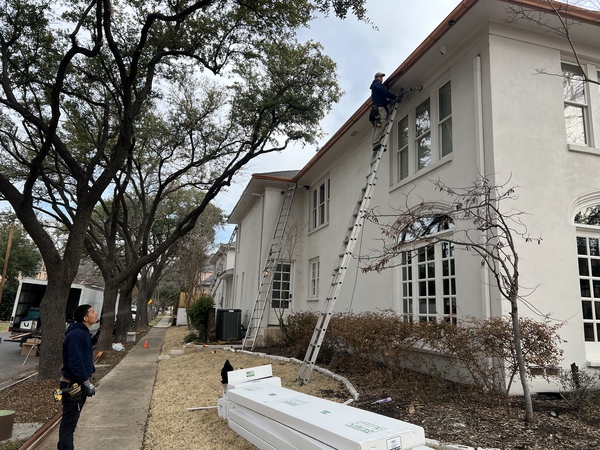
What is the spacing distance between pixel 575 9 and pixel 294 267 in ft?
38.7

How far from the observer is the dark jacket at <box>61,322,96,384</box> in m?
4.72

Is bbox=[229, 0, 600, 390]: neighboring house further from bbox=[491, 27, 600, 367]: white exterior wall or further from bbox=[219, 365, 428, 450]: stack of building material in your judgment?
bbox=[219, 365, 428, 450]: stack of building material

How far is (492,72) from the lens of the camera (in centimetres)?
720

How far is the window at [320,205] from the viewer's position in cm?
1481

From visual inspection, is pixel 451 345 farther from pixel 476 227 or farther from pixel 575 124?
pixel 575 124

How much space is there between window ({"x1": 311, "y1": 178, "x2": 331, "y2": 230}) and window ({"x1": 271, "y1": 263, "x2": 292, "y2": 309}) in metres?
2.11

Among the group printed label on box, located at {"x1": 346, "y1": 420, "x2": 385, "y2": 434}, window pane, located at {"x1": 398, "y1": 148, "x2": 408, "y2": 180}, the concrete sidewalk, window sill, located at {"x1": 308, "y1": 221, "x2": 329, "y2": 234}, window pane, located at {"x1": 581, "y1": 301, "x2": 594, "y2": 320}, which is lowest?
the concrete sidewalk

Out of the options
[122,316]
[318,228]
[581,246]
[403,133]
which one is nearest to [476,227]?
[581,246]

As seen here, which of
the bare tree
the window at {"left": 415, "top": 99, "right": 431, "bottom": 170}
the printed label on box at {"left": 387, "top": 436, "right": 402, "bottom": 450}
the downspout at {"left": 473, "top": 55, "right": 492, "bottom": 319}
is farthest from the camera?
the window at {"left": 415, "top": 99, "right": 431, "bottom": 170}

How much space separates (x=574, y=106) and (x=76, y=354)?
911cm

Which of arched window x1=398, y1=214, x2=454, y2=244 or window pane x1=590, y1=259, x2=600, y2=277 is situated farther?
arched window x1=398, y1=214, x2=454, y2=244

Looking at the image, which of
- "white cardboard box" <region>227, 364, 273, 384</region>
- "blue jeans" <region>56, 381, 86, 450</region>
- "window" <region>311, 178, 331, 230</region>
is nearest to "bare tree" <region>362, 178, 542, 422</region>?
"white cardboard box" <region>227, 364, 273, 384</region>

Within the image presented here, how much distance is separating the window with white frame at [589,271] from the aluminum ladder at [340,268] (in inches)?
149

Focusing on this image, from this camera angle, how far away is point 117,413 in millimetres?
6699
